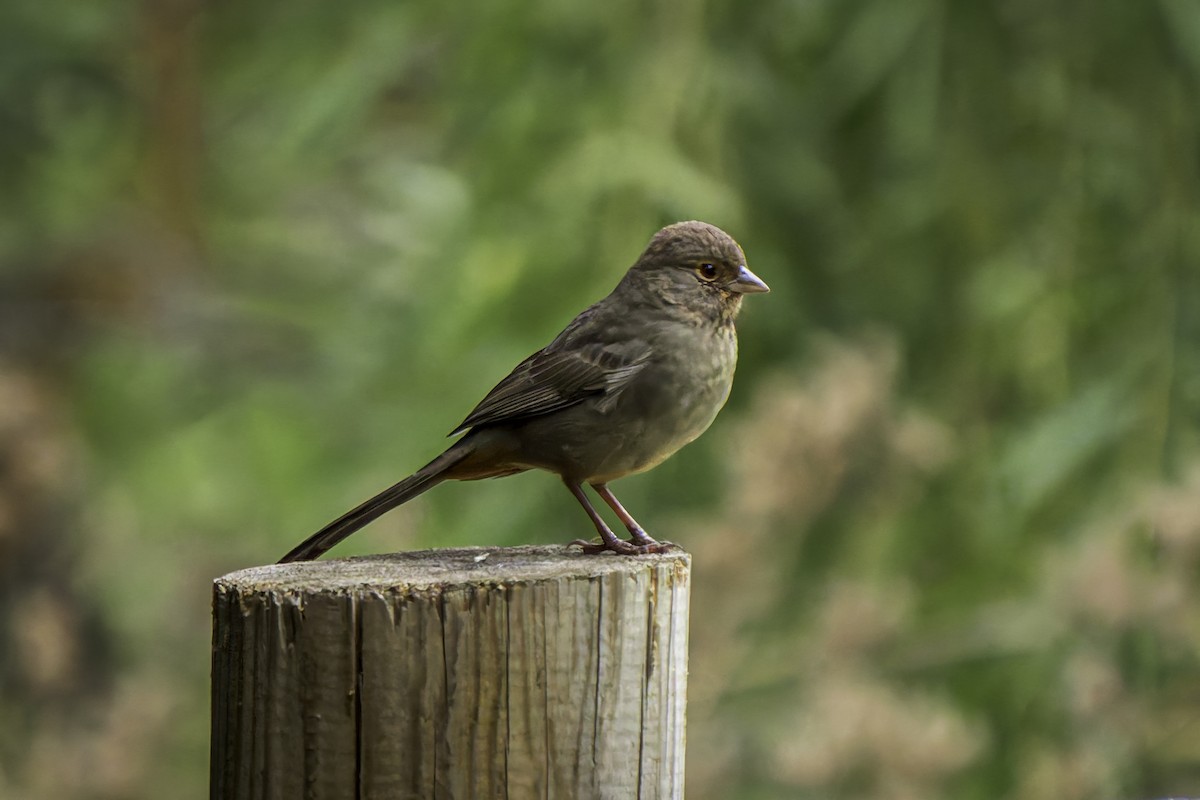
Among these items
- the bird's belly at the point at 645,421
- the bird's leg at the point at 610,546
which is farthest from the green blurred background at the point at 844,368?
the bird's leg at the point at 610,546

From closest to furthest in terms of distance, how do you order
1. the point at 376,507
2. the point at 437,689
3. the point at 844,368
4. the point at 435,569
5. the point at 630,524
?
the point at 437,689 < the point at 435,569 < the point at 376,507 < the point at 630,524 < the point at 844,368

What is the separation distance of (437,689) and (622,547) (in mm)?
828

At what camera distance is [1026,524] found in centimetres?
561

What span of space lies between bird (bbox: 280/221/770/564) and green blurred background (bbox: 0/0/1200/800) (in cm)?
163

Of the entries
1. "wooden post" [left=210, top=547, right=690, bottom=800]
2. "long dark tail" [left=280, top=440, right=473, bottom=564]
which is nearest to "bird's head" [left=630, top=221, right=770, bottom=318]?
"long dark tail" [left=280, top=440, right=473, bottom=564]

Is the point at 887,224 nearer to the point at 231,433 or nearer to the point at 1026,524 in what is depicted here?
the point at 1026,524

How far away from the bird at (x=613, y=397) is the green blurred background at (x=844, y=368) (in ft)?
5.33

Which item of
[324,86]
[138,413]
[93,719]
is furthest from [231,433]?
[324,86]

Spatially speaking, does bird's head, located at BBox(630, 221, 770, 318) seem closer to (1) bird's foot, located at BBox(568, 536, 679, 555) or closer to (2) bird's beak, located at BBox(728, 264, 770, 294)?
(2) bird's beak, located at BBox(728, 264, 770, 294)

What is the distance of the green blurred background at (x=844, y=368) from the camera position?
17.1ft

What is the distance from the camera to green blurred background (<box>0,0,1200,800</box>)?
5.21 m

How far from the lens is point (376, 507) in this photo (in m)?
3.04

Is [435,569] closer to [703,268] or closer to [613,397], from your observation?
[613,397]

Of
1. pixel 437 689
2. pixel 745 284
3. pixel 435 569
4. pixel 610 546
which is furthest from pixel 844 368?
pixel 437 689
